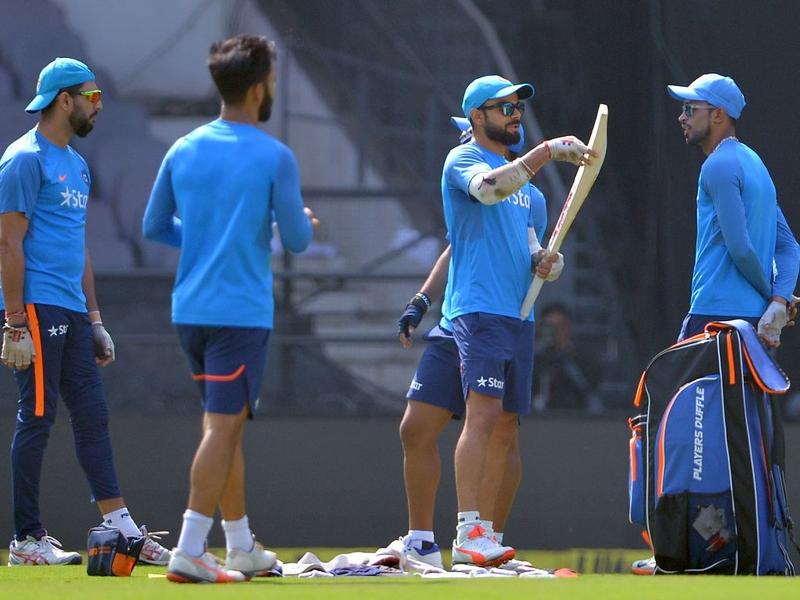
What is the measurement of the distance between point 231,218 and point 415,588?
1.23 m

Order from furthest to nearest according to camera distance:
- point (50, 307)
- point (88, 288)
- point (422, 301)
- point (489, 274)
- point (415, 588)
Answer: point (88, 288) < point (422, 301) < point (50, 307) < point (489, 274) < point (415, 588)

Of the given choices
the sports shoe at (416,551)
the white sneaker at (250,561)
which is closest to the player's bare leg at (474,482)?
the sports shoe at (416,551)

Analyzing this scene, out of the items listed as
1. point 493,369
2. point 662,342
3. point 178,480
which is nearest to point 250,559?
point 493,369

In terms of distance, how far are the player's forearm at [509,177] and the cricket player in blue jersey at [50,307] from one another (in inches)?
62.3

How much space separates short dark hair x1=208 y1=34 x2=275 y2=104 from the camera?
5.20 metres

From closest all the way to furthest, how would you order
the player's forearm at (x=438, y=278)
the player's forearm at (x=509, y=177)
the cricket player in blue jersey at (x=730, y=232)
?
the player's forearm at (x=509, y=177), the cricket player in blue jersey at (x=730, y=232), the player's forearm at (x=438, y=278)

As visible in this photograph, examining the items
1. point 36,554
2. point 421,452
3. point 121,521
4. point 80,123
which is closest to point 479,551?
point 421,452

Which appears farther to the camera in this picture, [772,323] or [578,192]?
[578,192]

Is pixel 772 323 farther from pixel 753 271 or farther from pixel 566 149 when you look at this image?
pixel 566 149

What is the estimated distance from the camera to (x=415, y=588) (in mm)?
4992

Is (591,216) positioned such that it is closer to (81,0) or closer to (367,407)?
(367,407)

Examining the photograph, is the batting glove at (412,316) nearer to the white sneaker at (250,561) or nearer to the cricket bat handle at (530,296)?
the cricket bat handle at (530,296)

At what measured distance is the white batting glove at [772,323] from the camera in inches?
249

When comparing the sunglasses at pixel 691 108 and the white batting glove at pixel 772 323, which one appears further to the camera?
the sunglasses at pixel 691 108
